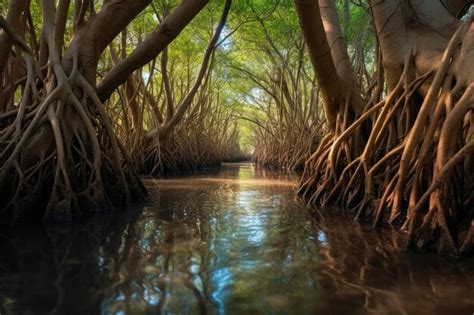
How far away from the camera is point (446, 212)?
2.54 metres

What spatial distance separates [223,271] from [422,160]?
1718 millimetres

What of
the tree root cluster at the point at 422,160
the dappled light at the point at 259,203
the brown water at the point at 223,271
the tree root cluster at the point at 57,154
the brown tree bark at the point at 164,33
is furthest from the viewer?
the brown tree bark at the point at 164,33

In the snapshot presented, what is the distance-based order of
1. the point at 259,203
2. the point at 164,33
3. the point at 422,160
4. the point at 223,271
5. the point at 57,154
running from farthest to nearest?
1. the point at 259,203
2. the point at 164,33
3. the point at 57,154
4. the point at 422,160
5. the point at 223,271

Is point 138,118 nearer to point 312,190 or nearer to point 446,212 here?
point 312,190

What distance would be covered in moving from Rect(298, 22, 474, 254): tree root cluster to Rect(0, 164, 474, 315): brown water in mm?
244

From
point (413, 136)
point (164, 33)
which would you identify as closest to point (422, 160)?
point (413, 136)

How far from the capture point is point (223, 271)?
7.31 ft

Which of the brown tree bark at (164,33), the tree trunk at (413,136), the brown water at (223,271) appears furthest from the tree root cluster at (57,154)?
the tree trunk at (413,136)

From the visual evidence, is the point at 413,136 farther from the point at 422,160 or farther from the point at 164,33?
the point at 164,33

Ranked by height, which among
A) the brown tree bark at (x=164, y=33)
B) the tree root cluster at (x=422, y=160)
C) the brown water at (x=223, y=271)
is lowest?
the brown water at (x=223, y=271)

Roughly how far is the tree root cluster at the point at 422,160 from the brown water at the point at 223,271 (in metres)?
0.24

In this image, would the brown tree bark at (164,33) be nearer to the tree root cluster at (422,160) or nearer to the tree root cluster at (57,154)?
the tree root cluster at (57,154)

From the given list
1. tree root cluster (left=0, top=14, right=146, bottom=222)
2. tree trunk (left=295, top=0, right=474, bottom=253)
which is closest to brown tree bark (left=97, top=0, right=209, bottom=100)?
tree root cluster (left=0, top=14, right=146, bottom=222)

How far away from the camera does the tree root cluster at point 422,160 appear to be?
8.37ft
